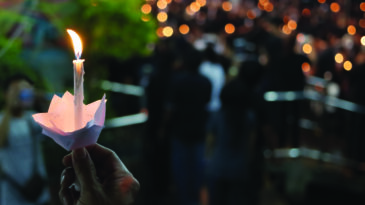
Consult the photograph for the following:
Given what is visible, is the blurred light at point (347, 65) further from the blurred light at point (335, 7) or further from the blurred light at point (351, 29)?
the blurred light at point (335, 7)

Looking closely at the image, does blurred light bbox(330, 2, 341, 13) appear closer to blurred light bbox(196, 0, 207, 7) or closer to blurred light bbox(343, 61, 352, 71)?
blurred light bbox(343, 61, 352, 71)

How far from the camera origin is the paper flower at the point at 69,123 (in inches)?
37.9

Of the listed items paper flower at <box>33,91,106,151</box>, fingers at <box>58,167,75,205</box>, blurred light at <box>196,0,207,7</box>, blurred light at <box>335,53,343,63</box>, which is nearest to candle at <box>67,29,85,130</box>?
paper flower at <box>33,91,106,151</box>

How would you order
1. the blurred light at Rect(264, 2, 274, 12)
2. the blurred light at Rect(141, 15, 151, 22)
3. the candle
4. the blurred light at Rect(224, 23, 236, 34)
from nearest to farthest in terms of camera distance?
the candle → the blurred light at Rect(141, 15, 151, 22) → the blurred light at Rect(224, 23, 236, 34) → the blurred light at Rect(264, 2, 274, 12)

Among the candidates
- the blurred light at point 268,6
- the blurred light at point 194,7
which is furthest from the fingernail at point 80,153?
the blurred light at point 194,7

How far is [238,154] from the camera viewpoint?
543cm

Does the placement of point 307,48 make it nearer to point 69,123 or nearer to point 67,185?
point 67,185

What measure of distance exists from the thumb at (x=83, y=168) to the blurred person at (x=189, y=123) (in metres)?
4.87

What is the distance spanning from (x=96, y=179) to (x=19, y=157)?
101 inches

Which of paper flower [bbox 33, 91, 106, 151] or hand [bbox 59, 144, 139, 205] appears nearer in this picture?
paper flower [bbox 33, 91, 106, 151]

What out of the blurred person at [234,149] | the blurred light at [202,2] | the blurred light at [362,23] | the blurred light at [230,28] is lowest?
the blurred person at [234,149]

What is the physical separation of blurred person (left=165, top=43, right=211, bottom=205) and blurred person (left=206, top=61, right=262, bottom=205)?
55cm

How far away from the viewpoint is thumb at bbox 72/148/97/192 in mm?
1050

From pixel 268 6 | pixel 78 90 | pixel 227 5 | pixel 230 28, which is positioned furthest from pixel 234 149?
pixel 227 5
